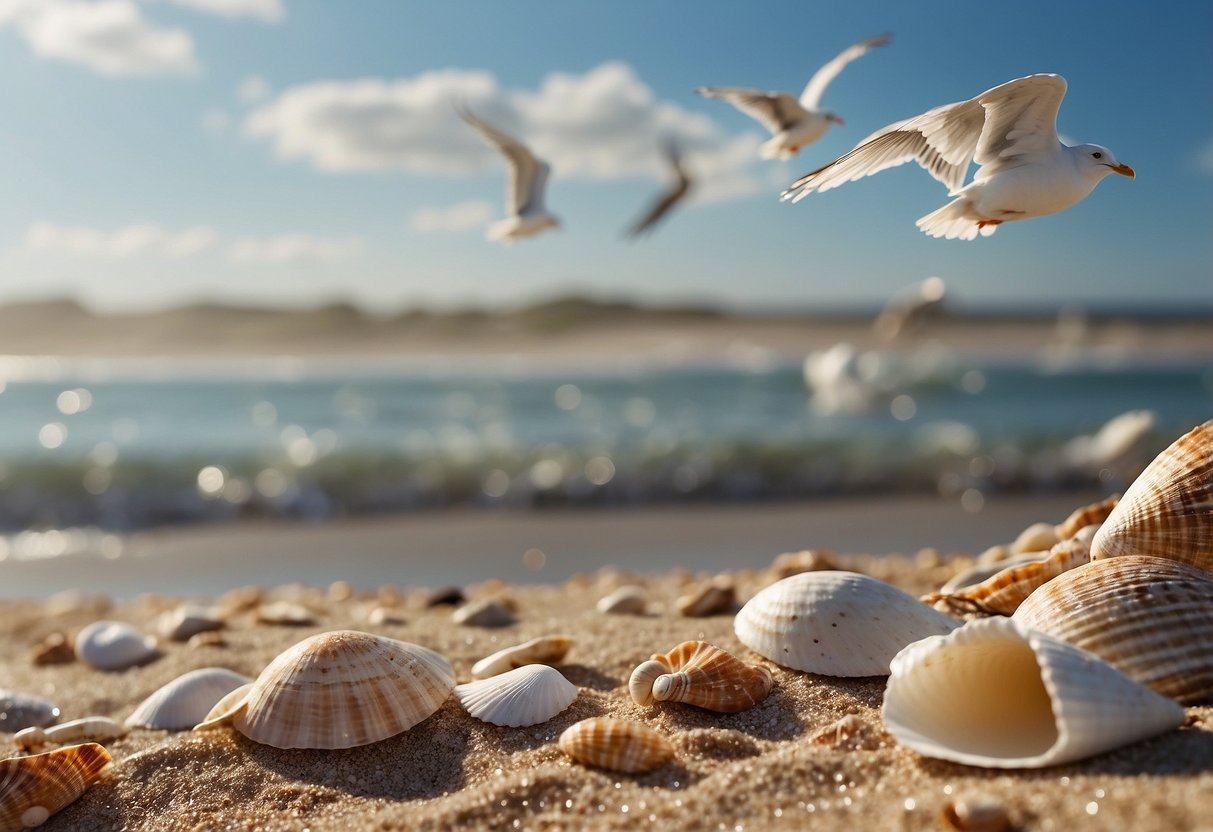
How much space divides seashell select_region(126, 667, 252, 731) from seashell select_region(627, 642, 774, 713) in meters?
1.46

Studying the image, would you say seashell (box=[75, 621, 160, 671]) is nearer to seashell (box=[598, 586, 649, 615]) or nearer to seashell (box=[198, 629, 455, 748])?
seashell (box=[198, 629, 455, 748])

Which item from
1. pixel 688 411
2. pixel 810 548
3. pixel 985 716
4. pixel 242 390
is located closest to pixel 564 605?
pixel 985 716

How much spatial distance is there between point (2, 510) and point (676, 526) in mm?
6926

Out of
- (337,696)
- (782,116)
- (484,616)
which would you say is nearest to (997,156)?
(782,116)

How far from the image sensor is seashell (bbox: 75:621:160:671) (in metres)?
3.77

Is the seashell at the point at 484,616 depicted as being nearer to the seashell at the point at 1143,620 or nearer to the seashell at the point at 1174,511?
→ the seashell at the point at 1143,620

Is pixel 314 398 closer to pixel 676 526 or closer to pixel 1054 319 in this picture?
pixel 676 526

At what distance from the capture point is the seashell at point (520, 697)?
2557 mm

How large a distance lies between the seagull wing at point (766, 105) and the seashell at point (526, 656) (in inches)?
76.0

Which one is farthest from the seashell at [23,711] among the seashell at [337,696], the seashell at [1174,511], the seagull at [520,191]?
Result: the seashell at [1174,511]

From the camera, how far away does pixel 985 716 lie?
2.11m

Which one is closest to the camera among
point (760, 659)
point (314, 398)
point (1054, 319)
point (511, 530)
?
point (760, 659)

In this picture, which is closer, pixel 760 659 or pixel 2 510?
pixel 760 659

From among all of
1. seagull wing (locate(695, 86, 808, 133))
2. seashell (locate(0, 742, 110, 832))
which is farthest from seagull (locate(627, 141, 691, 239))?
seashell (locate(0, 742, 110, 832))
